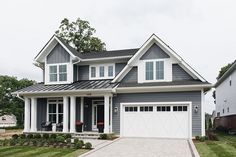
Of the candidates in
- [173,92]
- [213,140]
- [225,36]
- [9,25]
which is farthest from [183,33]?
[9,25]

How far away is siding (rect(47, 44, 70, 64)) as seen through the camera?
26484mm

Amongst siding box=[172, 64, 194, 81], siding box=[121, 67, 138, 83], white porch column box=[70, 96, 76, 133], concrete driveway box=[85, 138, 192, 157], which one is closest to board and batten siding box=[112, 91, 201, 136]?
siding box=[121, 67, 138, 83]

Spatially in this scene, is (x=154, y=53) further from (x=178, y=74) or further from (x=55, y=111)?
(x=55, y=111)

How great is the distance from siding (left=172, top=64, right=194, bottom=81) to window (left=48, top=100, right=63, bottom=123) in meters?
9.79

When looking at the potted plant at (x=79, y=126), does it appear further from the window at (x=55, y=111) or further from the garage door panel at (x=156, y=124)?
the garage door panel at (x=156, y=124)

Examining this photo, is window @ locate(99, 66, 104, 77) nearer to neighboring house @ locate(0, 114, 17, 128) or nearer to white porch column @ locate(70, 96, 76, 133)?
white porch column @ locate(70, 96, 76, 133)

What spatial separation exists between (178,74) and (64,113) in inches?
363

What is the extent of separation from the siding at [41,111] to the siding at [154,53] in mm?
9492

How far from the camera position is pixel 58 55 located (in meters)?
26.7

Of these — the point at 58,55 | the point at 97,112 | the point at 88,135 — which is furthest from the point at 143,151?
the point at 58,55


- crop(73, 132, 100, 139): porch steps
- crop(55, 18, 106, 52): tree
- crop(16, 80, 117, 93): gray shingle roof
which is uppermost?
crop(55, 18, 106, 52): tree

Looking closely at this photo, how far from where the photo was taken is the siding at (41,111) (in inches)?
1042

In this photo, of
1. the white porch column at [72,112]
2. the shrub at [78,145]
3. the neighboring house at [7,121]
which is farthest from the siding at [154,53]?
the neighboring house at [7,121]

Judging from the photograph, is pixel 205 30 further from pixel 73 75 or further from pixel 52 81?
pixel 52 81
